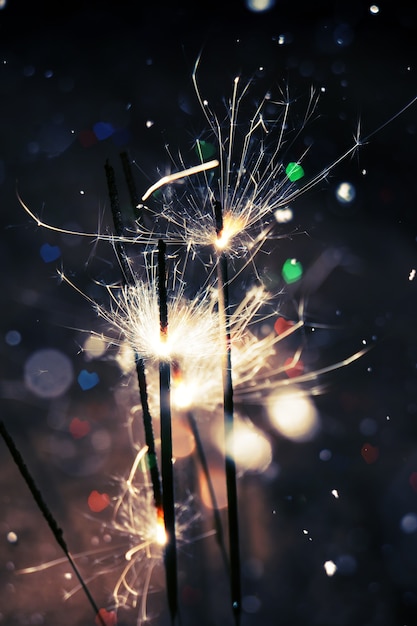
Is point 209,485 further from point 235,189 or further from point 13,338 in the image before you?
point 235,189

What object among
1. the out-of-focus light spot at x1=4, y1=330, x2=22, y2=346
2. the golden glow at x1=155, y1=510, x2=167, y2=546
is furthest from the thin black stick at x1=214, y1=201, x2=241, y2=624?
the out-of-focus light spot at x1=4, y1=330, x2=22, y2=346

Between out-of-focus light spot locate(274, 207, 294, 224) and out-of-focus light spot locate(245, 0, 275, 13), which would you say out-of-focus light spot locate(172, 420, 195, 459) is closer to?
out-of-focus light spot locate(274, 207, 294, 224)

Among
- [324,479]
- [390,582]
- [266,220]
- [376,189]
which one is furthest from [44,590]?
[376,189]

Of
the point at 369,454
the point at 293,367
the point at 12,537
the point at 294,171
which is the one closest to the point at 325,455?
the point at 369,454

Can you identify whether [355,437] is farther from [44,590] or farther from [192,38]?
[192,38]

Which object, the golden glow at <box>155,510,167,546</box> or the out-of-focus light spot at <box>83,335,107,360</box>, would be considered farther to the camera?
the out-of-focus light spot at <box>83,335,107,360</box>

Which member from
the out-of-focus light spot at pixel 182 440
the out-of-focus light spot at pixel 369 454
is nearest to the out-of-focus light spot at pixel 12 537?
the out-of-focus light spot at pixel 182 440

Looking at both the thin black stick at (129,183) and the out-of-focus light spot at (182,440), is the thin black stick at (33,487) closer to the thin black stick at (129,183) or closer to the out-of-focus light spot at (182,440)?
the out-of-focus light spot at (182,440)
